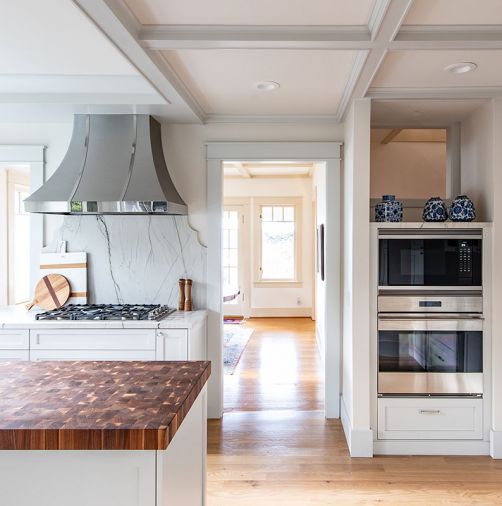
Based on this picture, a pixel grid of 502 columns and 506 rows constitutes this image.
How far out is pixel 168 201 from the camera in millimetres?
3119

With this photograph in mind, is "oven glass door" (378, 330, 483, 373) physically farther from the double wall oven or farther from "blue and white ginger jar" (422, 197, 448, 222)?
"blue and white ginger jar" (422, 197, 448, 222)

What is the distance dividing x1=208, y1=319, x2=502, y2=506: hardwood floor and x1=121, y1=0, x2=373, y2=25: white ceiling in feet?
8.14

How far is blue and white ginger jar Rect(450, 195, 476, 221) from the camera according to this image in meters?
2.99

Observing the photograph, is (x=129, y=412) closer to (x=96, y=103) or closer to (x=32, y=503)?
(x=32, y=503)

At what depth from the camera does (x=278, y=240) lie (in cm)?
846

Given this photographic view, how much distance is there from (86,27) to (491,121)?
255 centimetres

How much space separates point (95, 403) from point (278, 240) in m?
7.14

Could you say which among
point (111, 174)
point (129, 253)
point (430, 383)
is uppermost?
point (111, 174)

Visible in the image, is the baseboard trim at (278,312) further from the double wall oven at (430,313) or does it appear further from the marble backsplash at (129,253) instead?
the double wall oven at (430,313)

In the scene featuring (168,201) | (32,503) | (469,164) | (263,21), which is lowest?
(32,503)

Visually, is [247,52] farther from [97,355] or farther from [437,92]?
[97,355]

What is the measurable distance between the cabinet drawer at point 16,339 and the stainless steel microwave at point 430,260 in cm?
247

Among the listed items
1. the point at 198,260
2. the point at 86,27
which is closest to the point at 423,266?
the point at 198,260

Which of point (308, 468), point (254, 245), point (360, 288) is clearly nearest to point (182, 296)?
point (360, 288)
